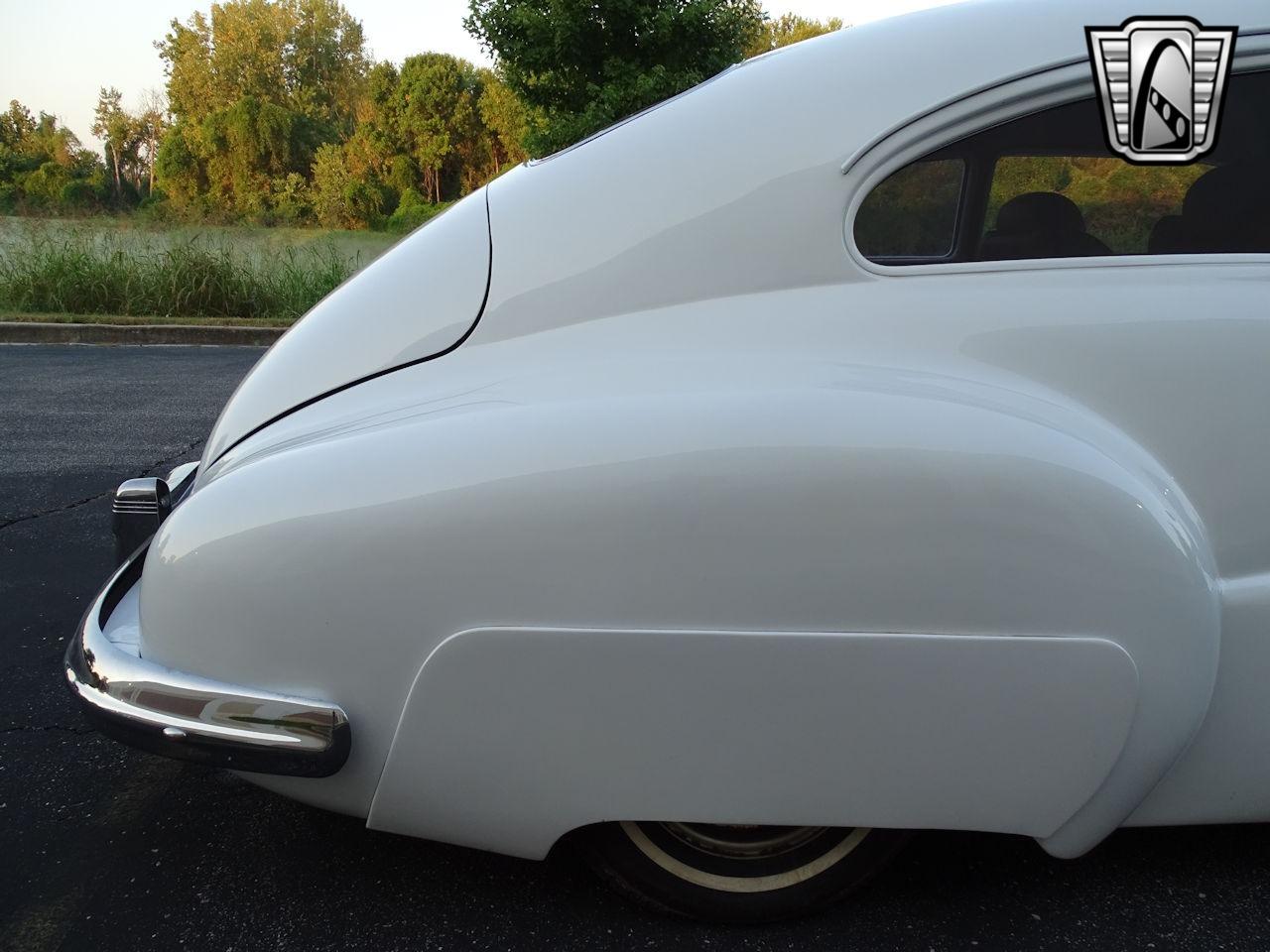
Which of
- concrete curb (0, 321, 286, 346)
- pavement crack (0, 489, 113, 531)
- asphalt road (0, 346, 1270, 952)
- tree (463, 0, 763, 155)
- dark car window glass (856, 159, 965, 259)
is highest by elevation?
tree (463, 0, 763, 155)

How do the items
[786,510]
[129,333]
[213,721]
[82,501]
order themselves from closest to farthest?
[786,510]
[213,721]
[82,501]
[129,333]

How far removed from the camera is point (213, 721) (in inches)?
59.1

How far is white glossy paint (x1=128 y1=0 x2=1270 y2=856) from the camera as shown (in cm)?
138

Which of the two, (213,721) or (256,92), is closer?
(213,721)

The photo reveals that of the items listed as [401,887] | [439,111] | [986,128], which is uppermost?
[439,111]

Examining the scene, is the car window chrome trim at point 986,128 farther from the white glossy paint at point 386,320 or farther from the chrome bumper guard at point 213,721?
the chrome bumper guard at point 213,721

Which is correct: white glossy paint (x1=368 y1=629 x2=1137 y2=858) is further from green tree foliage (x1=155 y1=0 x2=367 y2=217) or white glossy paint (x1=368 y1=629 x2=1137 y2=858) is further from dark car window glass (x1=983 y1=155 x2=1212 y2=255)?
green tree foliage (x1=155 y1=0 x2=367 y2=217)

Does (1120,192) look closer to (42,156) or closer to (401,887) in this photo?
(401,887)

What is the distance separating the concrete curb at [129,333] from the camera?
9.86 m

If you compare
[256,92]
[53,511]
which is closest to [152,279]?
[53,511]

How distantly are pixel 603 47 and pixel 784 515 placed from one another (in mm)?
13901

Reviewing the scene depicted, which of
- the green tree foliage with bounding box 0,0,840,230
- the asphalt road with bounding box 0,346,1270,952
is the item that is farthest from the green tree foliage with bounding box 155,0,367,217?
the asphalt road with bounding box 0,346,1270,952

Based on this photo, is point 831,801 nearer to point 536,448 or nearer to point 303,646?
point 536,448

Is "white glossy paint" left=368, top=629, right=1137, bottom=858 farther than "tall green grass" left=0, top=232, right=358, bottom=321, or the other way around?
"tall green grass" left=0, top=232, right=358, bottom=321
